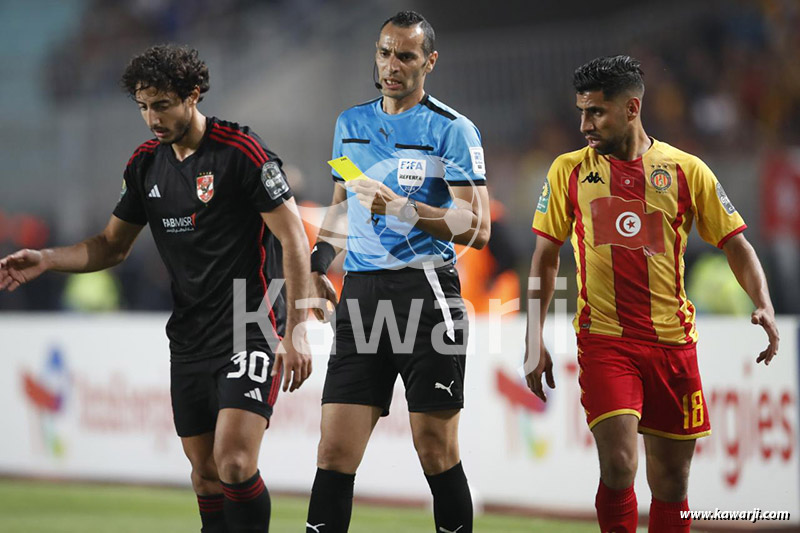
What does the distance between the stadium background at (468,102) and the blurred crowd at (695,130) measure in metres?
0.02

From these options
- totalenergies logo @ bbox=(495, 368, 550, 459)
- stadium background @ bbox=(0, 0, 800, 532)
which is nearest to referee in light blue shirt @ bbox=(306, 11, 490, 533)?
totalenergies logo @ bbox=(495, 368, 550, 459)

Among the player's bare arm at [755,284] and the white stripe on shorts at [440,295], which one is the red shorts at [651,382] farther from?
the white stripe on shorts at [440,295]

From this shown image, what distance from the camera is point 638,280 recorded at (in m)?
4.97

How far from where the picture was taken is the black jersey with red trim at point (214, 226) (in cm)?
498

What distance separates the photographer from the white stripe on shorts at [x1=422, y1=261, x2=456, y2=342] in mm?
4926

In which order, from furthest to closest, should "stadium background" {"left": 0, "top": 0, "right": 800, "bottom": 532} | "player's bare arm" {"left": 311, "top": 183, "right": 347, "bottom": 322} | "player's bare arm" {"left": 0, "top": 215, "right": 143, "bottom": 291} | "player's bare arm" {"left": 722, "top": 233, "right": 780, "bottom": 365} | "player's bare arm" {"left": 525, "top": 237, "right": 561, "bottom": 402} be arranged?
"stadium background" {"left": 0, "top": 0, "right": 800, "bottom": 532}
"player's bare arm" {"left": 311, "top": 183, "right": 347, "bottom": 322}
"player's bare arm" {"left": 525, "top": 237, "right": 561, "bottom": 402}
"player's bare arm" {"left": 0, "top": 215, "right": 143, "bottom": 291}
"player's bare arm" {"left": 722, "top": 233, "right": 780, "bottom": 365}

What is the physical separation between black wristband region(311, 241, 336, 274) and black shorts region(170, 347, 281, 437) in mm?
469

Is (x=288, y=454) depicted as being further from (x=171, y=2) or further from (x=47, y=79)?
(x=171, y=2)

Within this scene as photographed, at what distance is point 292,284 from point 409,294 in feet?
1.75

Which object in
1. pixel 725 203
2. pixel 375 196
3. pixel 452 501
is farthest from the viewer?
pixel 725 203

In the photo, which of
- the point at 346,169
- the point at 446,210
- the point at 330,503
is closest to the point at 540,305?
the point at 446,210

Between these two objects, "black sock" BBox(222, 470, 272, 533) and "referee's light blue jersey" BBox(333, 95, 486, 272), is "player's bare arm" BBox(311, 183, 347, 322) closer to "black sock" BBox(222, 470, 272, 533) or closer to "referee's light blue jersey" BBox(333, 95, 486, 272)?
"referee's light blue jersey" BBox(333, 95, 486, 272)

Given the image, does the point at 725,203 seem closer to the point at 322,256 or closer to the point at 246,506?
the point at 322,256

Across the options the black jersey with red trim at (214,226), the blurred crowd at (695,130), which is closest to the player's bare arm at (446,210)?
the black jersey with red trim at (214,226)
